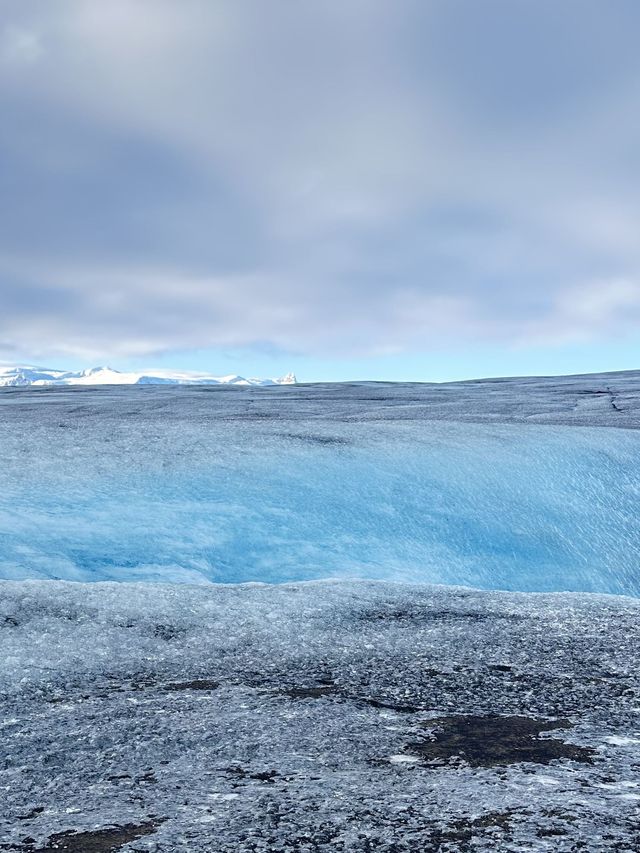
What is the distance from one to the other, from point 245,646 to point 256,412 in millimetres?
6913

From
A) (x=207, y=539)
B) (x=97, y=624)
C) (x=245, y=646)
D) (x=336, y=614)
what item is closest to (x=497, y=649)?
(x=336, y=614)

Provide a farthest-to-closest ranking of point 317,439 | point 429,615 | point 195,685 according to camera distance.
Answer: point 317,439
point 429,615
point 195,685

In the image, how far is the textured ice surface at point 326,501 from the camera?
5.43 metres

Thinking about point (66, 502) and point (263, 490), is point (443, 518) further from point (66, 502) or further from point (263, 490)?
point (66, 502)

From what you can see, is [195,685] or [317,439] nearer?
[195,685]

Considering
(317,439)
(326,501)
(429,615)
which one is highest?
(317,439)

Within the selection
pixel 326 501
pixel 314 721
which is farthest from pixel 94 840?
pixel 326 501

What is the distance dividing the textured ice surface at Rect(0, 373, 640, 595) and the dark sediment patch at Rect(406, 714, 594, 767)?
3.08 meters

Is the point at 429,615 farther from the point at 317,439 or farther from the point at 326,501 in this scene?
the point at 317,439

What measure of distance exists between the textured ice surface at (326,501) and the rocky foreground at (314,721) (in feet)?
5.60

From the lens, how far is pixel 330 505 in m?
6.26

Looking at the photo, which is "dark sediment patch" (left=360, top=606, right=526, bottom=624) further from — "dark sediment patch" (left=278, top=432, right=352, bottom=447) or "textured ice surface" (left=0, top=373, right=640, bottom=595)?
"dark sediment patch" (left=278, top=432, right=352, bottom=447)

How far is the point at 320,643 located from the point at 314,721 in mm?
785

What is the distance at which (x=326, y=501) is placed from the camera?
20.7ft
